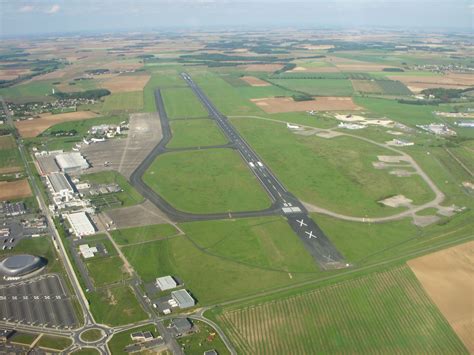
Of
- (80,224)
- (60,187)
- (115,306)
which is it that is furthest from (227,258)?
(60,187)

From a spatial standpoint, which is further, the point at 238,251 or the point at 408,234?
the point at 408,234

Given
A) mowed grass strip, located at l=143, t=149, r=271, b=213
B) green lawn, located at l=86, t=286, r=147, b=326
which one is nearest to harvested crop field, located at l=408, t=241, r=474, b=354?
mowed grass strip, located at l=143, t=149, r=271, b=213

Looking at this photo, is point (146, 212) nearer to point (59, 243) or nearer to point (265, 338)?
point (59, 243)

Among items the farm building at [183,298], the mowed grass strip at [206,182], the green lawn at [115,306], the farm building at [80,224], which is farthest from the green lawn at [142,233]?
the farm building at [183,298]

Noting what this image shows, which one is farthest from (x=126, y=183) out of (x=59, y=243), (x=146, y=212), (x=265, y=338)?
(x=265, y=338)

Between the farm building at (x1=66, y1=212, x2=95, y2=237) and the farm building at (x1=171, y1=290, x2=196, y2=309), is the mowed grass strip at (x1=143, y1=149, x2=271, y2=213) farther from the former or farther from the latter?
the farm building at (x1=171, y1=290, x2=196, y2=309)

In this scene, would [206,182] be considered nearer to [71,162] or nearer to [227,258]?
[227,258]

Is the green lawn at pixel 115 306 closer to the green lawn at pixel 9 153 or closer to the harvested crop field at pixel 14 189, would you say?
the harvested crop field at pixel 14 189
